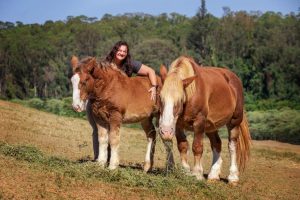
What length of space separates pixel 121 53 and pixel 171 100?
64.3 inches

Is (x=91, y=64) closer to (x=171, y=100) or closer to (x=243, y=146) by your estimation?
(x=171, y=100)

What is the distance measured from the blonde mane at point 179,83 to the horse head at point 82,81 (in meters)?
1.24

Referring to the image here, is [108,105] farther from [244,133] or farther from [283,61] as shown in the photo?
[283,61]

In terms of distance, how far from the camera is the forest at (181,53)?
58.5 metres

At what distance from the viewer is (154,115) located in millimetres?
9141

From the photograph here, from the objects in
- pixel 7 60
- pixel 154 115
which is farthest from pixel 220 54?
pixel 154 115

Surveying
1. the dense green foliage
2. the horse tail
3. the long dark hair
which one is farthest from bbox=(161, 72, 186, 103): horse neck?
the dense green foliage

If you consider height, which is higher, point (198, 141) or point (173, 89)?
point (173, 89)

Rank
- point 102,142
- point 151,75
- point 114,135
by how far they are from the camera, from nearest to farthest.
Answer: point 114,135
point 102,142
point 151,75

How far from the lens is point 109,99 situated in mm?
8469

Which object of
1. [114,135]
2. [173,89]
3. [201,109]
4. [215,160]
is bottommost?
[215,160]

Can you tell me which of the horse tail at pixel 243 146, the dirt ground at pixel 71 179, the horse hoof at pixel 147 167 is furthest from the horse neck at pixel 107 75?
the horse tail at pixel 243 146

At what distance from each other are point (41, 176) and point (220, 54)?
211ft

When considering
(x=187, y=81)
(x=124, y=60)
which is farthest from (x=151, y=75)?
(x=187, y=81)
